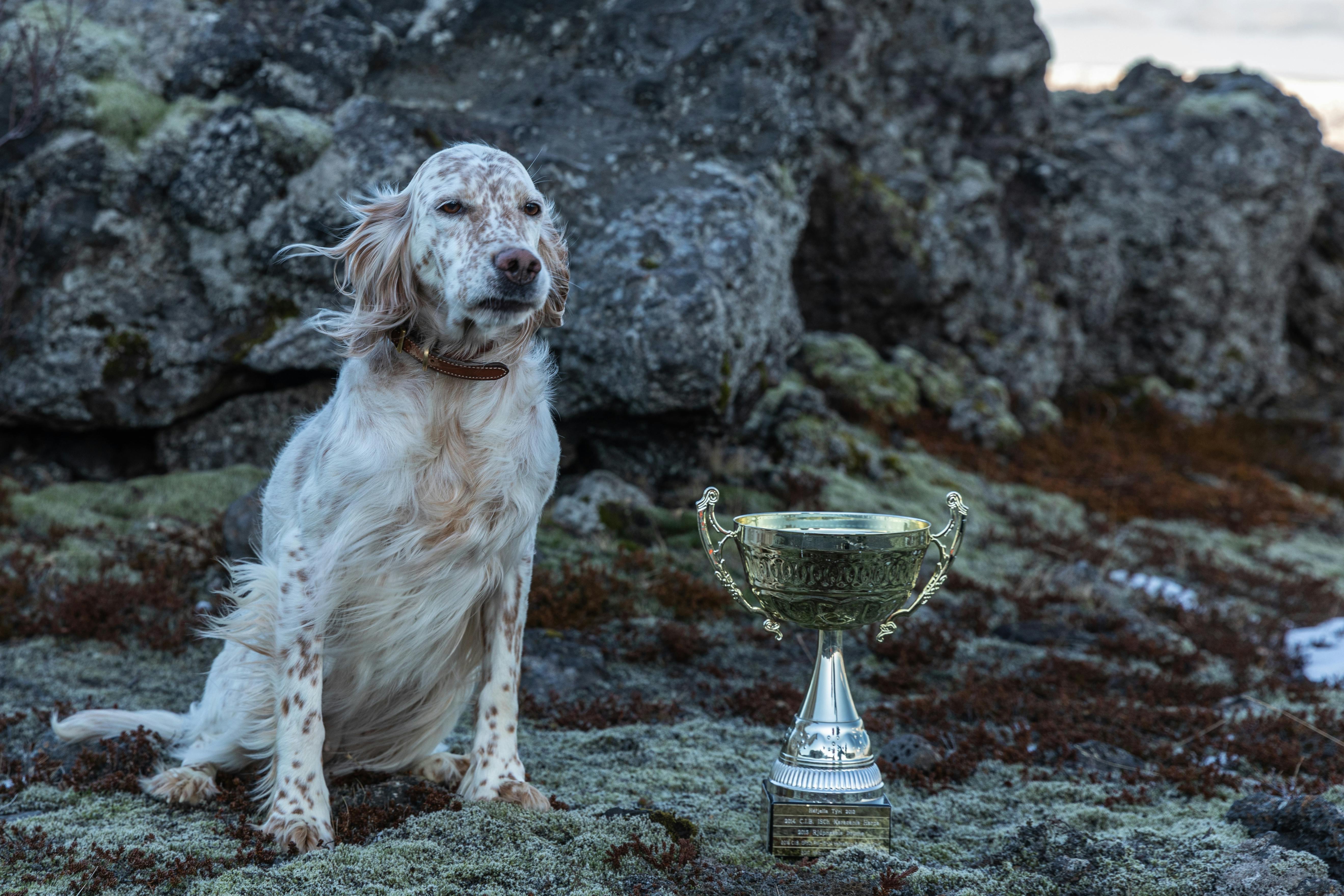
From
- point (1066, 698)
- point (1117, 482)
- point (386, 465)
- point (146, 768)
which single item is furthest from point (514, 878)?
point (1117, 482)

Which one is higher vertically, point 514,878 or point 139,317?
point 139,317

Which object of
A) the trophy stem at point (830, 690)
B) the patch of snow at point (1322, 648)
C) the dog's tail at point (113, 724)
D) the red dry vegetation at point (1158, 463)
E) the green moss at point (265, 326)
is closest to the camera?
the trophy stem at point (830, 690)

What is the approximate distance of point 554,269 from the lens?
3412mm

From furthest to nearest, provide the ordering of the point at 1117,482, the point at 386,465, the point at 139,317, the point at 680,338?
the point at 1117,482 < the point at 139,317 < the point at 680,338 < the point at 386,465

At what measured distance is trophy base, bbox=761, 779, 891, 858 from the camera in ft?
10.3

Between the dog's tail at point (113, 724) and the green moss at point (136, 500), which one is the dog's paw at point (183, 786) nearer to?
the dog's tail at point (113, 724)

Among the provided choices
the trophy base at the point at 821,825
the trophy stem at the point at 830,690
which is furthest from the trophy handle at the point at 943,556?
the trophy base at the point at 821,825

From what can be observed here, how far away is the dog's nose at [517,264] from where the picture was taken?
2.90 m

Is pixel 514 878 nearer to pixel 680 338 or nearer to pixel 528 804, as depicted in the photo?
pixel 528 804

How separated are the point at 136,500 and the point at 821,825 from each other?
5357 mm

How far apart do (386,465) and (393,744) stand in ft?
3.73

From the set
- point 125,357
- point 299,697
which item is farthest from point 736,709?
point 125,357

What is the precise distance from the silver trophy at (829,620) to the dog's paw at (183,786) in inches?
72.1

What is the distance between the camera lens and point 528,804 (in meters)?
3.32
